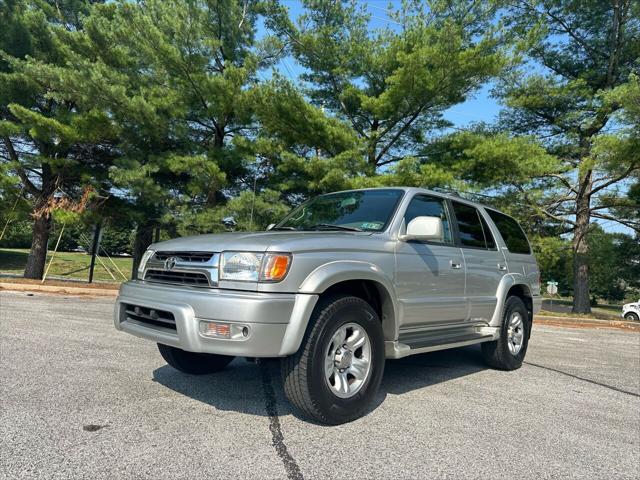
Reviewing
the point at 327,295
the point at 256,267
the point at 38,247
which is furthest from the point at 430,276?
the point at 38,247

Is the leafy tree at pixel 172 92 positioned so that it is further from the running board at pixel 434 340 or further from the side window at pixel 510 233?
the running board at pixel 434 340

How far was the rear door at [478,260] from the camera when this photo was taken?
479cm

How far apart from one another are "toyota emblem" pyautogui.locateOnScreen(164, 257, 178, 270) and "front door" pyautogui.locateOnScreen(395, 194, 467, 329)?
1.79 meters

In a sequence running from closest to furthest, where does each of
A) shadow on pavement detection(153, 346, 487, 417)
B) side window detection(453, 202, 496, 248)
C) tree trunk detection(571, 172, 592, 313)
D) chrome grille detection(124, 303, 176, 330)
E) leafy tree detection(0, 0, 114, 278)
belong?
chrome grille detection(124, 303, 176, 330) < shadow on pavement detection(153, 346, 487, 417) < side window detection(453, 202, 496, 248) < leafy tree detection(0, 0, 114, 278) < tree trunk detection(571, 172, 592, 313)

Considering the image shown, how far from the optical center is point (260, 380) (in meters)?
4.34

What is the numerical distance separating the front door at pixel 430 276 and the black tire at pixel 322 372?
60 centimetres

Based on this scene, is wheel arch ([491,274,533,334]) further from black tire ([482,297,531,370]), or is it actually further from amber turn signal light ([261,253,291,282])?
amber turn signal light ([261,253,291,282])

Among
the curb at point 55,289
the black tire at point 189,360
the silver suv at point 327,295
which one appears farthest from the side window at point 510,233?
the curb at point 55,289

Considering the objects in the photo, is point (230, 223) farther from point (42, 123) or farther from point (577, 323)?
point (577, 323)

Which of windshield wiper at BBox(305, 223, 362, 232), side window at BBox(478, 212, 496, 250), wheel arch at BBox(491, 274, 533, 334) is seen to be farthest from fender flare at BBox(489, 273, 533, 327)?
windshield wiper at BBox(305, 223, 362, 232)

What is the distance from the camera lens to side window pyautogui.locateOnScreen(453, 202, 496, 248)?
16.4 ft

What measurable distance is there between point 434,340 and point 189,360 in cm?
227

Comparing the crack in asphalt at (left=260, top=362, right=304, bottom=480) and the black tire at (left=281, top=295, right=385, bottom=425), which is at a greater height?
the black tire at (left=281, top=295, right=385, bottom=425)

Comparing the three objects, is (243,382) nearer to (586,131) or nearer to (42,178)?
(42,178)
